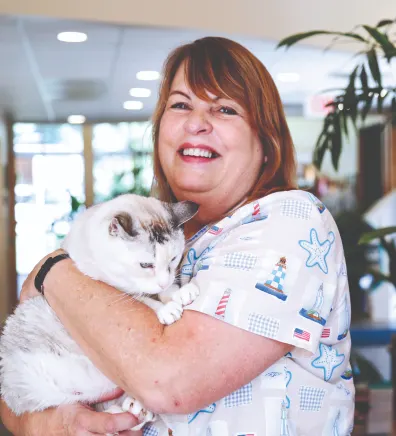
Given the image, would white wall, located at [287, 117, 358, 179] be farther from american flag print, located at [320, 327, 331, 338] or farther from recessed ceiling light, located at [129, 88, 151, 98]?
american flag print, located at [320, 327, 331, 338]

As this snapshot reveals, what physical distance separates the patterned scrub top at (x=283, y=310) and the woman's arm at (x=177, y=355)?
27 millimetres

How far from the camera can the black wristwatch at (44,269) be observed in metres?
1.12

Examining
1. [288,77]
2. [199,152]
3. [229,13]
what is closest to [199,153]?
[199,152]

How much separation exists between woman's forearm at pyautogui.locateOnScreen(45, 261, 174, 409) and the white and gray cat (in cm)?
7

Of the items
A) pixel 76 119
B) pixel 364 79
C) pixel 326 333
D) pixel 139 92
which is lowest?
pixel 326 333

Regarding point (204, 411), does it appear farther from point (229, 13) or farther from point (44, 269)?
point (229, 13)

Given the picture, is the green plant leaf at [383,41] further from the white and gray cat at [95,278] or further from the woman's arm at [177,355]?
the woman's arm at [177,355]

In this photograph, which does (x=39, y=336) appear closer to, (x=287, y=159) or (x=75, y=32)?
(x=287, y=159)

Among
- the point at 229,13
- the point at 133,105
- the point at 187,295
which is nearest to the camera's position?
the point at 187,295

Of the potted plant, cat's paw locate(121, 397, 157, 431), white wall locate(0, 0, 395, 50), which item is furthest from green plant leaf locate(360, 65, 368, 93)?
white wall locate(0, 0, 395, 50)

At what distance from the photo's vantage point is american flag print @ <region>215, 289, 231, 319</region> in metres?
0.88

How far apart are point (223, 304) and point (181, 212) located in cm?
33

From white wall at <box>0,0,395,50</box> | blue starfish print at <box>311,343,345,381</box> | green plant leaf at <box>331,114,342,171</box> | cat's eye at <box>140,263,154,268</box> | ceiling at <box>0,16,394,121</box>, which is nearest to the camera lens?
blue starfish print at <box>311,343,345,381</box>

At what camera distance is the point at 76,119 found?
6.62 metres
